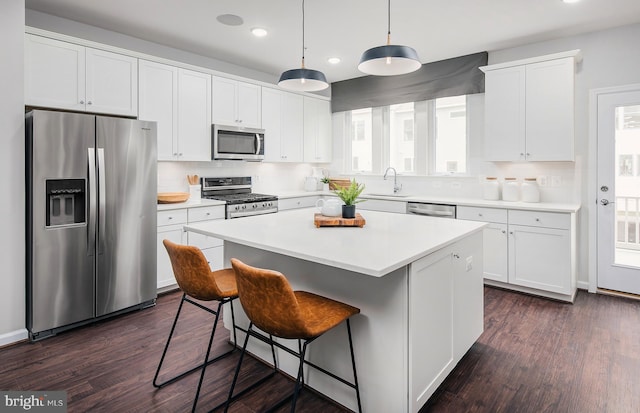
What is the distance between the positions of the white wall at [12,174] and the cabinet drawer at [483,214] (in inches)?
162

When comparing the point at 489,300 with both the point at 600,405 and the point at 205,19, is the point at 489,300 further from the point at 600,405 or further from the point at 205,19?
the point at 205,19

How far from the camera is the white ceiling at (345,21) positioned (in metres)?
3.25

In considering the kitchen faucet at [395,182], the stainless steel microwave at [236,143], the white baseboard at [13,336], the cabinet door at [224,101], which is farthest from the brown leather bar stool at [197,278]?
the kitchen faucet at [395,182]

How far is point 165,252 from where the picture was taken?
12.3 feet

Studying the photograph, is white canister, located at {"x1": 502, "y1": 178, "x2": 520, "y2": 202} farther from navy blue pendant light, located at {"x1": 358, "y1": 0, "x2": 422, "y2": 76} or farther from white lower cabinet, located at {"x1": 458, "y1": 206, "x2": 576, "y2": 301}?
navy blue pendant light, located at {"x1": 358, "y1": 0, "x2": 422, "y2": 76}

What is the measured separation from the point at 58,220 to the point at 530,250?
4320 mm

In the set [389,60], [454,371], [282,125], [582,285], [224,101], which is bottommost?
[454,371]

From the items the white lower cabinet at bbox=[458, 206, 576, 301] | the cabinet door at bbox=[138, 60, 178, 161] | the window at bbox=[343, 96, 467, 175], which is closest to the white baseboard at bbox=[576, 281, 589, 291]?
the white lower cabinet at bbox=[458, 206, 576, 301]

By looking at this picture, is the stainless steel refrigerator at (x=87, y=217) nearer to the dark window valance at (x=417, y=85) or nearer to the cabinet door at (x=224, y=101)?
the cabinet door at (x=224, y=101)

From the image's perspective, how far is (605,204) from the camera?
3.86m

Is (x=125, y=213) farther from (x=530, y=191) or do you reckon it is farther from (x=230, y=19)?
(x=530, y=191)

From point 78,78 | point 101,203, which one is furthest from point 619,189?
point 78,78

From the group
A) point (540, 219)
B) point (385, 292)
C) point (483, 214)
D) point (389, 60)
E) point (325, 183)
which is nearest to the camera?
point (385, 292)

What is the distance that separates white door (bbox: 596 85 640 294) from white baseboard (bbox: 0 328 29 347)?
211 inches
